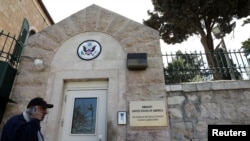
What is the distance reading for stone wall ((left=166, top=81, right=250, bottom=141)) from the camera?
3658mm

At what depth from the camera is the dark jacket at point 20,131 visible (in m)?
2.00

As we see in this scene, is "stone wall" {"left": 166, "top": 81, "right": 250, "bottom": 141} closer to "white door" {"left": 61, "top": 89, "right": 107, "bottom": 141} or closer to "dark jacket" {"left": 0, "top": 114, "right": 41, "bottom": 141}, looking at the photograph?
"white door" {"left": 61, "top": 89, "right": 107, "bottom": 141}

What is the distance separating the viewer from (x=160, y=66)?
414cm

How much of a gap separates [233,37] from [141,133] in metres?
8.46

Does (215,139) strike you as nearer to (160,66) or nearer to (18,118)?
(160,66)

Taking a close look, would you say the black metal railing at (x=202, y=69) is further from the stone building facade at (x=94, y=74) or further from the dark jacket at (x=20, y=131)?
the dark jacket at (x=20, y=131)

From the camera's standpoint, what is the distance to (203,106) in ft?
12.5

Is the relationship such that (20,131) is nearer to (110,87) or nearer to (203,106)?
(110,87)

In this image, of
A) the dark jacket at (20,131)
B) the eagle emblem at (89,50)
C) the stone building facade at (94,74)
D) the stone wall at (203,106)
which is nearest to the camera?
the dark jacket at (20,131)

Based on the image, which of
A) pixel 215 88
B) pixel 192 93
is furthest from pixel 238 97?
pixel 192 93

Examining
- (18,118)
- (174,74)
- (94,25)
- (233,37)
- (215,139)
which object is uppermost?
(233,37)

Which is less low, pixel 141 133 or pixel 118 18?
pixel 118 18

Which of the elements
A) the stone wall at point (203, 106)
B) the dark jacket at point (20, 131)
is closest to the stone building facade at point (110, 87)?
the stone wall at point (203, 106)

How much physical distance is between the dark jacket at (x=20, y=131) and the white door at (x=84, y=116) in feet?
5.81
